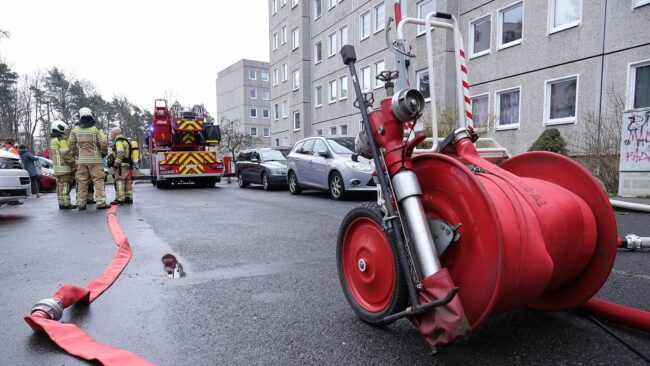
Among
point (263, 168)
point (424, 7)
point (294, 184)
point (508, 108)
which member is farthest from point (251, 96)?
point (294, 184)

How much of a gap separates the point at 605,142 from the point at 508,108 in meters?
6.11

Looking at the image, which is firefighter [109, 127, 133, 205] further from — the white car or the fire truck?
the fire truck

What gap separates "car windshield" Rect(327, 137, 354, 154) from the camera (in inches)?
427

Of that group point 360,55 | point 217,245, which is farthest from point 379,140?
point 360,55

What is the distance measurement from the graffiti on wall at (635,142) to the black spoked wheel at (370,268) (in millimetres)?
9294

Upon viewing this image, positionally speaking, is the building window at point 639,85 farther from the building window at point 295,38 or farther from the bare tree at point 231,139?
the bare tree at point 231,139

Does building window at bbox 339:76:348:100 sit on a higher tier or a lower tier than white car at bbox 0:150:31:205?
higher

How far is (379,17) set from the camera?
2381 centimetres

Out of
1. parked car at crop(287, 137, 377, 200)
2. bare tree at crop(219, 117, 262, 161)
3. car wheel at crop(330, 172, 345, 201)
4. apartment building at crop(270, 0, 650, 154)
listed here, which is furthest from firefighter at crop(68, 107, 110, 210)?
bare tree at crop(219, 117, 262, 161)

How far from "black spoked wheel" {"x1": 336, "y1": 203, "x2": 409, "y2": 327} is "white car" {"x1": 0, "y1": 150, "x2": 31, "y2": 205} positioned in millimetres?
8004

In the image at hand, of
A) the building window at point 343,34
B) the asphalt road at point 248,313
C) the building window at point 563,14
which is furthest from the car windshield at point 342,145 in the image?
the building window at point 343,34

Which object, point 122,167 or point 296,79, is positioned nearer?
point 122,167

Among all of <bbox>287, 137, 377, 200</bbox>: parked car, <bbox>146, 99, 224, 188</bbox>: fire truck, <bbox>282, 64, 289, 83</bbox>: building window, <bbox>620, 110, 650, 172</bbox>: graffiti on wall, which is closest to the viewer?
<bbox>620, 110, 650, 172</bbox>: graffiti on wall

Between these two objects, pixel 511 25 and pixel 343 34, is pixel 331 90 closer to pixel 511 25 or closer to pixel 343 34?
pixel 343 34
